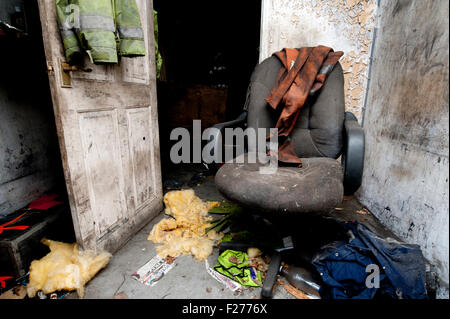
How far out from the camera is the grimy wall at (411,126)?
3.82 feet

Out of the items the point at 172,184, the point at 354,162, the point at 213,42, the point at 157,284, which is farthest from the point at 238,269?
the point at 213,42

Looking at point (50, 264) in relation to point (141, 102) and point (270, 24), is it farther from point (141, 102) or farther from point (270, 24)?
point (270, 24)

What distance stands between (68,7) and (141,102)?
715 millimetres

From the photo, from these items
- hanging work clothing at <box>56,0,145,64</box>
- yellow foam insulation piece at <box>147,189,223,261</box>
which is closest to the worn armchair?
yellow foam insulation piece at <box>147,189,223,261</box>

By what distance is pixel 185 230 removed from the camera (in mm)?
1744

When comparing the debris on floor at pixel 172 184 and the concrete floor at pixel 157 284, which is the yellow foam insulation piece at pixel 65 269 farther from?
the debris on floor at pixel 172 184

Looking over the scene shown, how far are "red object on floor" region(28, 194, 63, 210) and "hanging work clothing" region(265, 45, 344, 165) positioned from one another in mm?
1670

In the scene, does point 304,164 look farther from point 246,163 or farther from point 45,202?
point 45,202

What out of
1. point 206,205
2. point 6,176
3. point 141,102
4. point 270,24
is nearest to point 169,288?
point 206,205

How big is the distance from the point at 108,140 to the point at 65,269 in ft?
2.41

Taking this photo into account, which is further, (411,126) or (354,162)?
(411,126)

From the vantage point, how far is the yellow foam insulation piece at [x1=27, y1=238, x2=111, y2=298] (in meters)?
1.17

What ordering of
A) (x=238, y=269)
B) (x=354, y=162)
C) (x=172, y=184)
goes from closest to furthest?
(x=354, y=162)
(x=238, y=269)
(x=172, y=184)

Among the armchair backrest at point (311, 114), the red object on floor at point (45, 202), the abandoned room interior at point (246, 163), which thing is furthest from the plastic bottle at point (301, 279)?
the red object on floor at point (45, 202)
